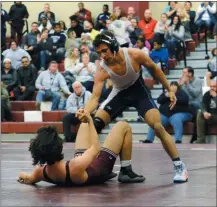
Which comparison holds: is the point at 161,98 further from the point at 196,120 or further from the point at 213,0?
the point at 213,0

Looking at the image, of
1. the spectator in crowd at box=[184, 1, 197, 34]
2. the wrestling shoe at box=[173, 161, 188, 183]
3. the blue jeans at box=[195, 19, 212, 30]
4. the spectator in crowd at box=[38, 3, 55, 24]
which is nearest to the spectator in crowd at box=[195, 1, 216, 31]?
the blue jeans at box=[195, 19, 212, 30]

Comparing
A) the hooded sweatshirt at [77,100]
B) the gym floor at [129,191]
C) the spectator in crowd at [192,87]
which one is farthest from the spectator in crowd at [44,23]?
the gym floor at [129,191]

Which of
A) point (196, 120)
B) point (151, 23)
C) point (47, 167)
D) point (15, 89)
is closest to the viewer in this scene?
point (47, 167)

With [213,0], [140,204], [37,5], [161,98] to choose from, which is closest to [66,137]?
[161,98]

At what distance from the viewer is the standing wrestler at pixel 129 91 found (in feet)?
33.5

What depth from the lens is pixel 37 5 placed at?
29.2m

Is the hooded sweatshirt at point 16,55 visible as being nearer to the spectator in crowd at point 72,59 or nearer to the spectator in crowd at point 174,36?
the spectator in crowd at point 72,59

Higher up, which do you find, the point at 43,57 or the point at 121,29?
the point at 121,29

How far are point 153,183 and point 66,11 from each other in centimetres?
1884

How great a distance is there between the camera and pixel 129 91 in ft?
34.4

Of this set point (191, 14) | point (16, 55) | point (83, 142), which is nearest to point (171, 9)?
point (191, 14)

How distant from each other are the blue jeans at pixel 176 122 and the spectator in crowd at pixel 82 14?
7758mm

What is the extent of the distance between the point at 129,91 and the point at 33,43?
15.9 meters

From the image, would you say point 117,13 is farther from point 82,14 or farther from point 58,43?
point 82,14
